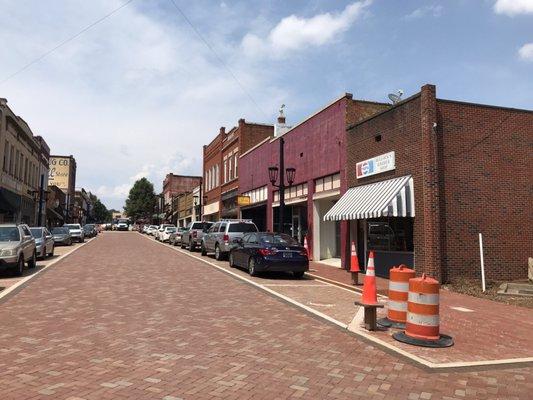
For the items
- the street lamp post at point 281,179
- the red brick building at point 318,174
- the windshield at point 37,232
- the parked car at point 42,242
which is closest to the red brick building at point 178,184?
the red brick building at point 318,174

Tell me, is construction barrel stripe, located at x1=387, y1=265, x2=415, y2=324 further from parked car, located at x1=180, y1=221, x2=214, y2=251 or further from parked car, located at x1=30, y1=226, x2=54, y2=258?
parked car, located at x1=180, y1=221, x2=214, y2=251

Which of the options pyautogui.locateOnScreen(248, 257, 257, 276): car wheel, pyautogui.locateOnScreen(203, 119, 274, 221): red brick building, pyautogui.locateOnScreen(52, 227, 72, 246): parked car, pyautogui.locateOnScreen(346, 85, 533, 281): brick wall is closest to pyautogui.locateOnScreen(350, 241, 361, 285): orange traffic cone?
pyautogui.locateOnScreen(346, 85, 533, 281): brick wall

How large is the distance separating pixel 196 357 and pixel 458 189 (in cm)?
1080

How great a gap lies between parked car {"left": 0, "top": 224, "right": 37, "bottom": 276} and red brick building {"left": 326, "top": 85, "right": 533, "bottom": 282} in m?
10.9

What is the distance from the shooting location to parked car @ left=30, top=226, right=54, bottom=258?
21.4 metres

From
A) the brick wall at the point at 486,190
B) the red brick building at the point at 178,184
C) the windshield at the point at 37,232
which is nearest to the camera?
the brick wall at the point at 486,190

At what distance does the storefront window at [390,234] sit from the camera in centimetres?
1542

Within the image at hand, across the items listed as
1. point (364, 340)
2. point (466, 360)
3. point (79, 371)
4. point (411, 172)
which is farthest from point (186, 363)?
point (411, 172)

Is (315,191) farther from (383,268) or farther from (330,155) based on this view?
(383,268)

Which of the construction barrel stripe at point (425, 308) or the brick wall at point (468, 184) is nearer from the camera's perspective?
the construction barrel stripe at point (425, 308)

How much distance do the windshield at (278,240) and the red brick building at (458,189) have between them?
2365 millimetres

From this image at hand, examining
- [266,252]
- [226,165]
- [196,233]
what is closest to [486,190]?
[266,252]

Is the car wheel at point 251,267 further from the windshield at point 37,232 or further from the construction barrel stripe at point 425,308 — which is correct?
the windshield at point 37,232

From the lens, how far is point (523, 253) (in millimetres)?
14898
